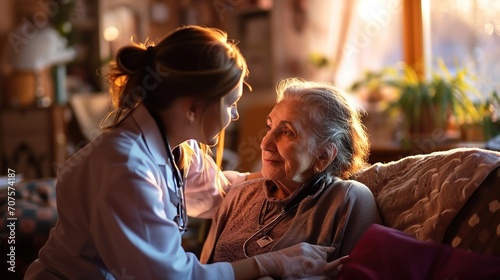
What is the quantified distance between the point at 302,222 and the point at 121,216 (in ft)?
1.69

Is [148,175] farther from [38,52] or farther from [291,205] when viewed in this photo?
[38,52]

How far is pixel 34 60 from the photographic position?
5.05 m

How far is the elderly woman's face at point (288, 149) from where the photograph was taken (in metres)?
1.71

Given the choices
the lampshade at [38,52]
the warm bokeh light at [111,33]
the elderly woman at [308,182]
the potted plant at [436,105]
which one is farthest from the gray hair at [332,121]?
the warm bokeh light at [111,33]

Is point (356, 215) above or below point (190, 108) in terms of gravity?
below

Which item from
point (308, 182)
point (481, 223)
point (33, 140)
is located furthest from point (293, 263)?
point (33, 140)

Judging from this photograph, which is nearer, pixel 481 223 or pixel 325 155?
pixel 481 223

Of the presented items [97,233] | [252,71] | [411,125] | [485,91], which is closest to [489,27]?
[485,91]

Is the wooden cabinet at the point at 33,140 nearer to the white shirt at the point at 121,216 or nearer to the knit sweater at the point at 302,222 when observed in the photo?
the knit sweater at the point at 302,222

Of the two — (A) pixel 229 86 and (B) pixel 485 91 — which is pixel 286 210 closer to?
(A) pixel 229 86

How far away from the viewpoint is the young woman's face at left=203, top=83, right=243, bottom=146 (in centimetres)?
151

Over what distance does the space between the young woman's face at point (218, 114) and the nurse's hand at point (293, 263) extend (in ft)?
1.03

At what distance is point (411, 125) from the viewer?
141 inches

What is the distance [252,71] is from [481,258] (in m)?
4.15
